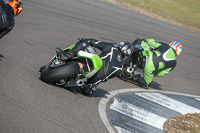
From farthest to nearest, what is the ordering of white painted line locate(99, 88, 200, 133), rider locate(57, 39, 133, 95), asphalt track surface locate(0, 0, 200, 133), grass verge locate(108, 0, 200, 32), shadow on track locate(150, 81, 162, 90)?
grass verge locate(108, 0, 200, 32) < shadow on track locate(150, 81, 162, 90) < rider locate(57, 39, 133, 95) < white painted line locate(99, 88, 200, 133) < asphalt track surface locate(0, 0, 200, 133)

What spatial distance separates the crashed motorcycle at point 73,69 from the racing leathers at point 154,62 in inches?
115

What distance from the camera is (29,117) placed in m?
4.84

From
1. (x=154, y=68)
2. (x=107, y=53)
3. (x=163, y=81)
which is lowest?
(x=163, y=81)

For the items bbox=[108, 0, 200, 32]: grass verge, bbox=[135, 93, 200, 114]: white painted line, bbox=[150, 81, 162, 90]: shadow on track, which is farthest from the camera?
bbox=[108, 0, 200, 32]: grass verge

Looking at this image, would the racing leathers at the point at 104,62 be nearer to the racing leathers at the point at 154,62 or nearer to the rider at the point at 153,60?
the rider at the point at 153,60

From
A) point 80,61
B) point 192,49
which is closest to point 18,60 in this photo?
point 80,61

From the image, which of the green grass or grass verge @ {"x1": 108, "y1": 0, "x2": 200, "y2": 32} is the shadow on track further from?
the green grass

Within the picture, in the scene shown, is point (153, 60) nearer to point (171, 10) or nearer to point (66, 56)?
point (66, 56)

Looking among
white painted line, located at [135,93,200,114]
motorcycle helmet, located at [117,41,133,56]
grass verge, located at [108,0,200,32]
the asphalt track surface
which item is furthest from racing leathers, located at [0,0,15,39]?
grass verge, located at [108,0,200,32]

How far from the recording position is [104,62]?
6492 mm

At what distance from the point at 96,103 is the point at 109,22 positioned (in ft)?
30.8

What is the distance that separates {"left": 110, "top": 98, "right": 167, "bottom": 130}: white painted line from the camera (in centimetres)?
673

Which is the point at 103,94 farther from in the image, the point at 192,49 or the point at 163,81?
the point at 192,49

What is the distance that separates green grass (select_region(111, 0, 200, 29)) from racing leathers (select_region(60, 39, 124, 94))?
16.7m
